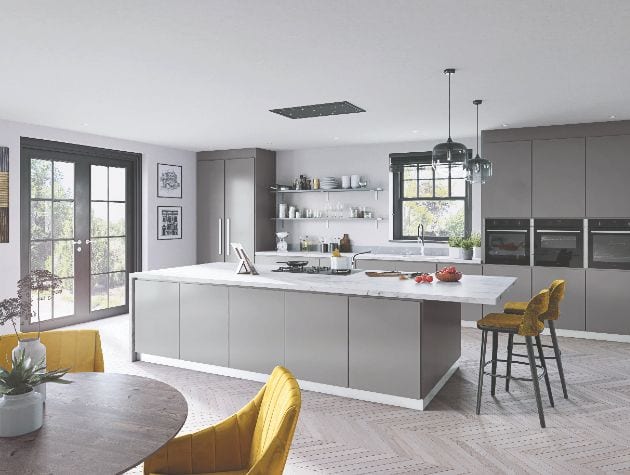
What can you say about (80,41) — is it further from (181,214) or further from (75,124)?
(181,214)

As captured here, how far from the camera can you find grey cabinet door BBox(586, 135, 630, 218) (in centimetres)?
590

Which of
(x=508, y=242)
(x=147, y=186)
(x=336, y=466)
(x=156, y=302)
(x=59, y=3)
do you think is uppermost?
(x=59, y=3)

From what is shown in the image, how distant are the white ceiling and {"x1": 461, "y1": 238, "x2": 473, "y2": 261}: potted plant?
1529 mm

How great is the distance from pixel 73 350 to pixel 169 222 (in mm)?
5575

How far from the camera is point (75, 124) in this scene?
6102mm

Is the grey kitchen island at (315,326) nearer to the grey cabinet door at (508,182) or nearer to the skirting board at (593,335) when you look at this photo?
the skirting board at (593,335)

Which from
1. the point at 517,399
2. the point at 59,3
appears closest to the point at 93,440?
the point at 59,3

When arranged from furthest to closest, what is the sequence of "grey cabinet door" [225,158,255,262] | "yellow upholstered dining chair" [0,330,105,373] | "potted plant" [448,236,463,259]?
"grey cabinet door" [225,158,255,262]
"potted plant" [448,236,463,259]
"yellow upholstered dining chair" [0,330,105,373]

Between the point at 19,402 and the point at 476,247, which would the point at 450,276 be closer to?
the point at 476,247

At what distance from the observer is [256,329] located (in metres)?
4.40

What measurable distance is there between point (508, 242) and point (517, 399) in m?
2.84

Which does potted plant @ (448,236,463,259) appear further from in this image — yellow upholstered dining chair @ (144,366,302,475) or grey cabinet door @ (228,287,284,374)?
yellow upholstered dining chair @ (144,366,302,475)

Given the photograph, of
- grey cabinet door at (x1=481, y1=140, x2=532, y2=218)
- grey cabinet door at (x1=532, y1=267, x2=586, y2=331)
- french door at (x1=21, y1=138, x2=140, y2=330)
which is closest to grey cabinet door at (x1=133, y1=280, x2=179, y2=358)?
french door at (x1=21, y1=138, x2=140, y2=330)

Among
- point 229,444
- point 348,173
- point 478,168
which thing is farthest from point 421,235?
point 229,444
